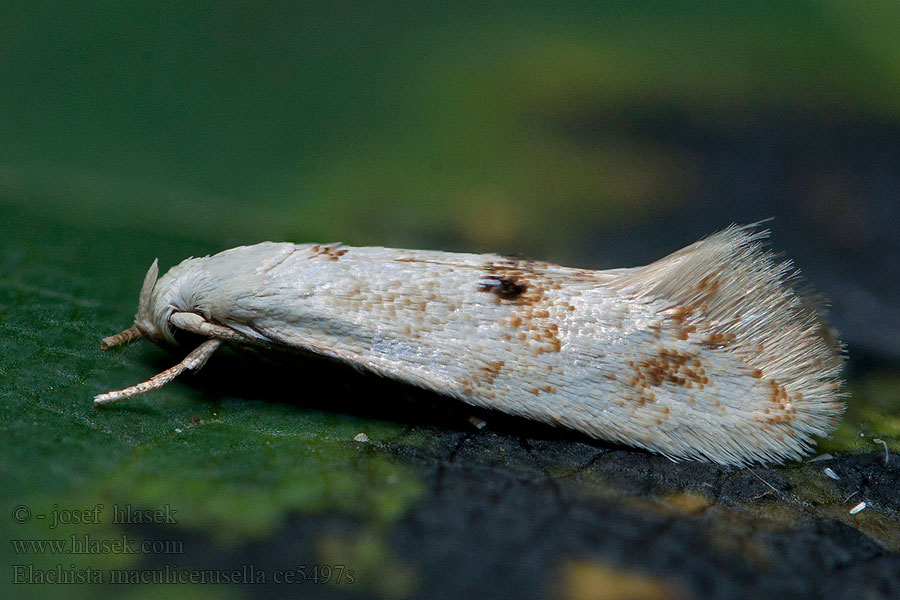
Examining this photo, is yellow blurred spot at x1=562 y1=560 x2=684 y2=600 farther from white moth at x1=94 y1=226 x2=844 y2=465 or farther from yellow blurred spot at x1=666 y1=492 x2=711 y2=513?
white moth at x1=94 y1=226 x2=844 y2=465

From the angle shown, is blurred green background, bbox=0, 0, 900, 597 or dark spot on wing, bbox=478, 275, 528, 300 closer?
dark spot on wing, bbox=478, 275, 528, 300

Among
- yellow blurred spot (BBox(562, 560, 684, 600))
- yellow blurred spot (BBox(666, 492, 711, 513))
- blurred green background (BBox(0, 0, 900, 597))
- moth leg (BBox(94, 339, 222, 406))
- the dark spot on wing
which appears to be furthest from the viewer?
blurred green background (BBox(0, 0, 900, 597))

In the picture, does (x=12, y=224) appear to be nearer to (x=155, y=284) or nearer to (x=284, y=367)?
(x=155, y=284)

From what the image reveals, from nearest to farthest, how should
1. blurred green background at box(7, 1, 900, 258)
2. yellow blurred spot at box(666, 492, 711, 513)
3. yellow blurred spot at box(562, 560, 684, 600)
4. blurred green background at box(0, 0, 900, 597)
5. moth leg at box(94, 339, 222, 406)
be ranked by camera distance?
yellow blurred spot at box(562, 560, 684, 600) → yellow blurred spot at box(666, 492, 711, 513) → moth leg at box(94, 339, 222, 406) → blurred green background at box(0, 0, 900, 597) → blurred green background at box(7, 1, 900, 258)

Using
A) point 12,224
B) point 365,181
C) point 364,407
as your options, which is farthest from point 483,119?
point 12,224

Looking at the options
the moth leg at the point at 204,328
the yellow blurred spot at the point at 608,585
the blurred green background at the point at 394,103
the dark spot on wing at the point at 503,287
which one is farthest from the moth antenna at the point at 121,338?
the yellow blurred spot at the point at 608,585

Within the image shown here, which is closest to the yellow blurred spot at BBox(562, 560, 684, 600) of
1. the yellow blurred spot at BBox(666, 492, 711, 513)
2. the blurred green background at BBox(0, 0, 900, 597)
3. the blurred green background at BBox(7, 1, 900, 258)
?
the yellow blurred spot at BBox(666, 492, 711, 513)

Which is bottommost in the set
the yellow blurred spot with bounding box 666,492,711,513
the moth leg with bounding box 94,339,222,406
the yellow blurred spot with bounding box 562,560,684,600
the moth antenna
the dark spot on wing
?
the yellow blurred spot with bounding box 562,560,684,600
